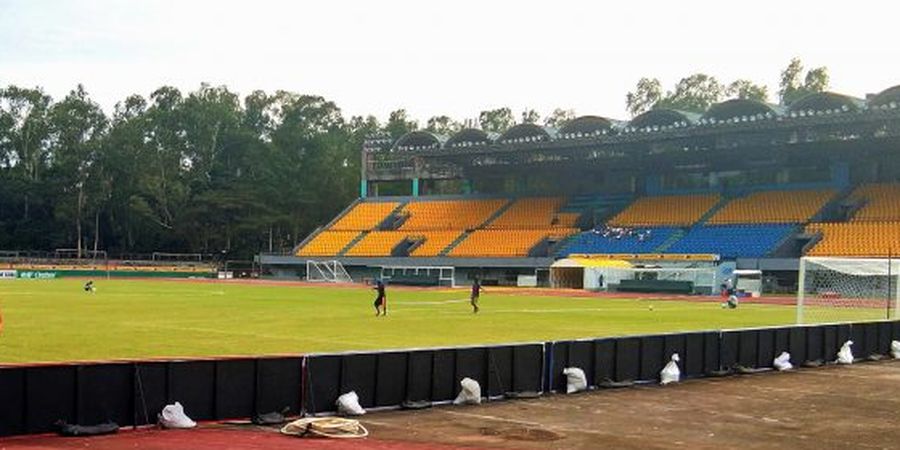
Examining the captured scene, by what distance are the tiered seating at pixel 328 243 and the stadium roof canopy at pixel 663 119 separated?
31.8m

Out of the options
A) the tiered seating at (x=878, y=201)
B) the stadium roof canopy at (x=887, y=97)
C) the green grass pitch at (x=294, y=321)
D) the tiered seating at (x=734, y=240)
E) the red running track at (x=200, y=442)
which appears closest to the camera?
the red running track at (x=200, y=442)

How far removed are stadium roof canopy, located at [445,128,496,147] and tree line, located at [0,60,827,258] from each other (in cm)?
3079

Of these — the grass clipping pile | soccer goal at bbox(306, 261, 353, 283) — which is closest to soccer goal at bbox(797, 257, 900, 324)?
the grass clipping pile

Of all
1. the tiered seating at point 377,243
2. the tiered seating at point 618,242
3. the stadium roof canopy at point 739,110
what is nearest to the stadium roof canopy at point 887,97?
the stadium roof canopy at point 739,110

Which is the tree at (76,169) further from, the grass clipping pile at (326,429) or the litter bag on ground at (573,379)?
the grass clipping pile at (326,429)

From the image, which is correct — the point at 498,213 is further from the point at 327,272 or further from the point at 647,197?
the point at 327,272

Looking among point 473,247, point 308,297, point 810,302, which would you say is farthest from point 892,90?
point 308,297

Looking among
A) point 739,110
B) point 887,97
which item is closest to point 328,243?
point 739,110

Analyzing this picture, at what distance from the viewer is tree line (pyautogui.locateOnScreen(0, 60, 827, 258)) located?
118875mm

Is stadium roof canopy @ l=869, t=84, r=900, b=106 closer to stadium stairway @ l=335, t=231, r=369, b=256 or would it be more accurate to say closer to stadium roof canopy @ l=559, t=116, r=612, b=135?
stadium roof canopy @ l=559, t=116, r=612, b=135

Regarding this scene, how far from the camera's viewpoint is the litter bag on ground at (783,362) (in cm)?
2490

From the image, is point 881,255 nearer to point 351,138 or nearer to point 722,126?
point 722,126

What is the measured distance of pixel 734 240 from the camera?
7569 centimetres

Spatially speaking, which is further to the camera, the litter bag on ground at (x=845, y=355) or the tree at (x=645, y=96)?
the tree at (x=645, y=96)
